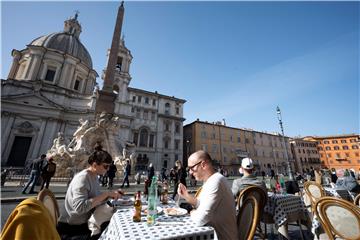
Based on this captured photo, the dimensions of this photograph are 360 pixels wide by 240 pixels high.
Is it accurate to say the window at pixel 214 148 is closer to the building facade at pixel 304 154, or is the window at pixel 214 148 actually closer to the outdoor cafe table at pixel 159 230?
the building facade at pixel 304 154

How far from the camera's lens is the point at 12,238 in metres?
0.81

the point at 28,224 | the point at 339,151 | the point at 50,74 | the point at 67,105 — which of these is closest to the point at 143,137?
the point at 67,105

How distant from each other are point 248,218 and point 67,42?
144ft

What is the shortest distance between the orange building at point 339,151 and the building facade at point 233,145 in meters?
16.6

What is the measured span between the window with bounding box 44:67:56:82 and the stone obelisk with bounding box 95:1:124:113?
21346mm

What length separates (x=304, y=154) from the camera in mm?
51469

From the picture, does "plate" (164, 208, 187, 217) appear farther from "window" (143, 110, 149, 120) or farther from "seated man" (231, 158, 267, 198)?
"window" (143, 110, 149, 120)

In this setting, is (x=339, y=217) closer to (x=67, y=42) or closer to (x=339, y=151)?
(x=67, y=42)

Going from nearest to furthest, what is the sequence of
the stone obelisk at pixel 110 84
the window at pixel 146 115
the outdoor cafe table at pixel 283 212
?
the outdoor cafe table at pixel 283 212, the stone obelisk at pixel 110 84, the window at pixel 146 115

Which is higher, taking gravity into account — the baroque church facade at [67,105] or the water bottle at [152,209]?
the baroque church facade at [67,105]

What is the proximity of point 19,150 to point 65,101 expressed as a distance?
9432mm

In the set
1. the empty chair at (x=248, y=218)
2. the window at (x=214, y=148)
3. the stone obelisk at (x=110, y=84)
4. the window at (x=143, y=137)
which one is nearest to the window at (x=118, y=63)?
the window at (x=143, y=137)

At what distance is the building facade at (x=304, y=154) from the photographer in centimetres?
5031

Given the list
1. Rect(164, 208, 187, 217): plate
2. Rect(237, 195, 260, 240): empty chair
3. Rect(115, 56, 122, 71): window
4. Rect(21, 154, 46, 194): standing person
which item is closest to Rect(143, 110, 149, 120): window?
Rect(115, 56, 122, 71): window
